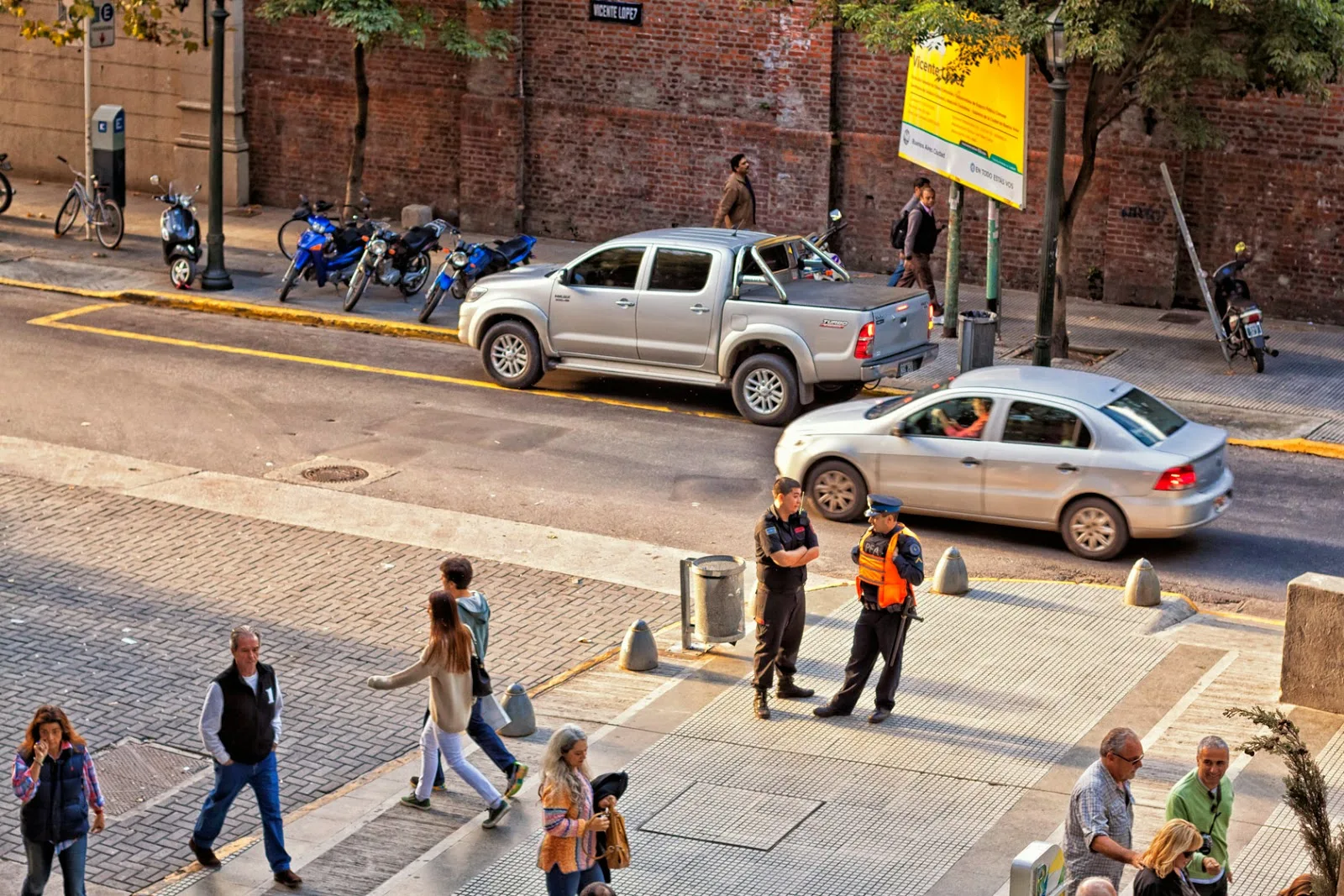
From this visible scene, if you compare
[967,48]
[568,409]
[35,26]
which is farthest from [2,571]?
[35,26]

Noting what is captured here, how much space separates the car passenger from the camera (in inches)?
638

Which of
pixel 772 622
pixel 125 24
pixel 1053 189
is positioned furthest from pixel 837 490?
pixel 125 24

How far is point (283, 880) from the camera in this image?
33.4 ft

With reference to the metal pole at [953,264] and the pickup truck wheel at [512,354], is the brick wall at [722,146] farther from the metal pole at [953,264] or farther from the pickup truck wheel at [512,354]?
the pickup truck wheel at [512,354]

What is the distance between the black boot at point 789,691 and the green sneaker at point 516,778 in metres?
2.32

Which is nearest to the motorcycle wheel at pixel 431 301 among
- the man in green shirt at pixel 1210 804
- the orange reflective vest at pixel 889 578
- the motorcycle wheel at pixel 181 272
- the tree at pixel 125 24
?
the motorcycle wheel at pixel 181 272

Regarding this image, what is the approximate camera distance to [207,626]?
14258 millimetres

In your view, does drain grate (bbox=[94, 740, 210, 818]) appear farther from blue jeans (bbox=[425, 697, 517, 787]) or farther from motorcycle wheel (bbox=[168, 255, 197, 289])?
motorcycle wheel (bbox=[168, 255, 197, 289])

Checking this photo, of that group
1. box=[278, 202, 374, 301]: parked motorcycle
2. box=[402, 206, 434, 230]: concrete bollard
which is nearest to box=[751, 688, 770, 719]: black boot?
box=[278, 202, 374, 301]: parked motorcycle

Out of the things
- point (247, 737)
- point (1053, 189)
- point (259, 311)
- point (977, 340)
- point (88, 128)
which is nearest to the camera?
point (247, 737)

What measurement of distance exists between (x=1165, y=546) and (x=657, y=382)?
7.18 meters

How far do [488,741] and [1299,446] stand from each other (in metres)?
11.1

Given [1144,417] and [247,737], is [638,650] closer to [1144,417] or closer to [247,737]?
[247,737]

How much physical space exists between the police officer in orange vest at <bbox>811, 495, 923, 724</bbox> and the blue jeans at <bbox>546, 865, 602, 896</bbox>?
3.64 meters
